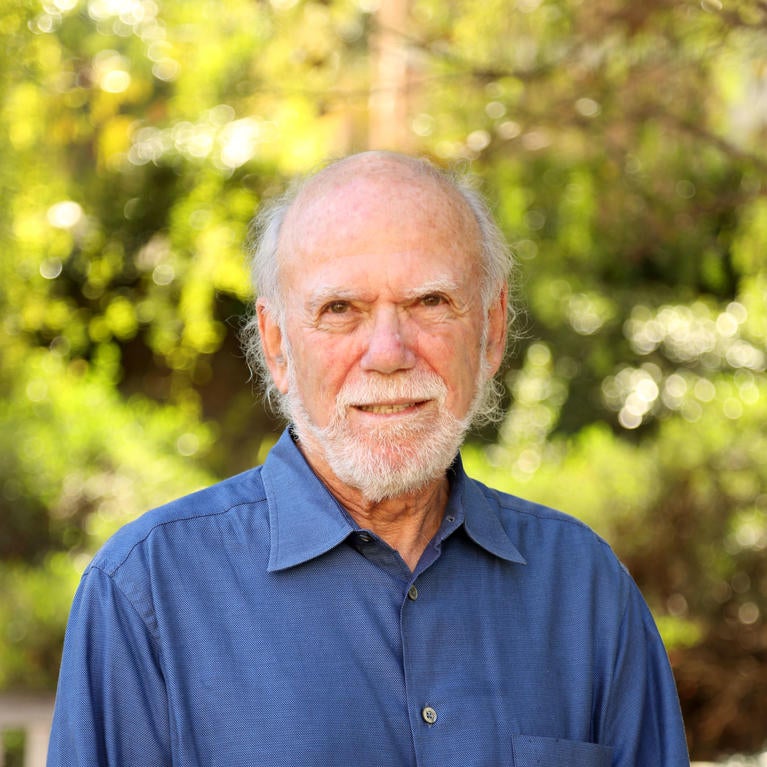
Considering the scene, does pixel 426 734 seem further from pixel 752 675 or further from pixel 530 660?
pixel 752 675

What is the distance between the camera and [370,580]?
1725mm

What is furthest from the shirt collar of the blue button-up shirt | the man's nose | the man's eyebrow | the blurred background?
the blurred background

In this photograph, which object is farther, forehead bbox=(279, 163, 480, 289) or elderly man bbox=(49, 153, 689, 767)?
forehead bbox=(279, 163, 480, 289)

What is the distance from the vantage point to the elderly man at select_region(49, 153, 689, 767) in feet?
5.18

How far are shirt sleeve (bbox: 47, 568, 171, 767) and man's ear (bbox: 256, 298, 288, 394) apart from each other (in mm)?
502

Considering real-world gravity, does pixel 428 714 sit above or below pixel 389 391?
below

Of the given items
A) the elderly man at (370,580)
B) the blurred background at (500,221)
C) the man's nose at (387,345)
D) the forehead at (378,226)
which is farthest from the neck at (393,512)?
the blurred background at (500,221)

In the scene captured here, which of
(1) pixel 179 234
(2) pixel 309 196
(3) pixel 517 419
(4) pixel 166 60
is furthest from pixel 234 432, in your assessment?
(2) pixel 309 196

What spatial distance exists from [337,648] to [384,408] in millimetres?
391

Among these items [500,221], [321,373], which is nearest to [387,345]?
[321,373]

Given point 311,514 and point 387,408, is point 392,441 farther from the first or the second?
point 311,514

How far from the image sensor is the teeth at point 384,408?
178 cm

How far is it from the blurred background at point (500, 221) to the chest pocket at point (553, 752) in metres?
1.68

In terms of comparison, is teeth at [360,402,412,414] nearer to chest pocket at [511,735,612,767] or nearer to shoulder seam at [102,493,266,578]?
shoulder seam at [102,493,266,578]
